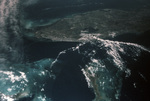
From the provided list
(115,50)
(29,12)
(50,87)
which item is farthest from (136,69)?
(29,12)

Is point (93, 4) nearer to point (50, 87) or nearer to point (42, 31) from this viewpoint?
point (42, 31)

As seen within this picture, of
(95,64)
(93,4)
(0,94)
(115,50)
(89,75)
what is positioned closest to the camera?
(0,94)

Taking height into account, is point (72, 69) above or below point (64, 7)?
below

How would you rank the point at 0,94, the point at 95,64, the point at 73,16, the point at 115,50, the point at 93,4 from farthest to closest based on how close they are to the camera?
the point at 93,4 → the point at 73,16 → the point at 115,50 → the point at 95,64 → the point at 0,94

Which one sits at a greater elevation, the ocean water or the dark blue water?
the dark blue water

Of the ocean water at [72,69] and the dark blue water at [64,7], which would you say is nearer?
the ocean water at [72,69]

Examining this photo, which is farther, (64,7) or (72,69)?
(64,7)

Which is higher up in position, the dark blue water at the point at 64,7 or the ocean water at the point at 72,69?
the dark blue water at the point at 64,7

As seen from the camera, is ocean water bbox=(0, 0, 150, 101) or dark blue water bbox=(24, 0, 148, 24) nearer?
ocean water bbox=(0, 0, 150, 101)
